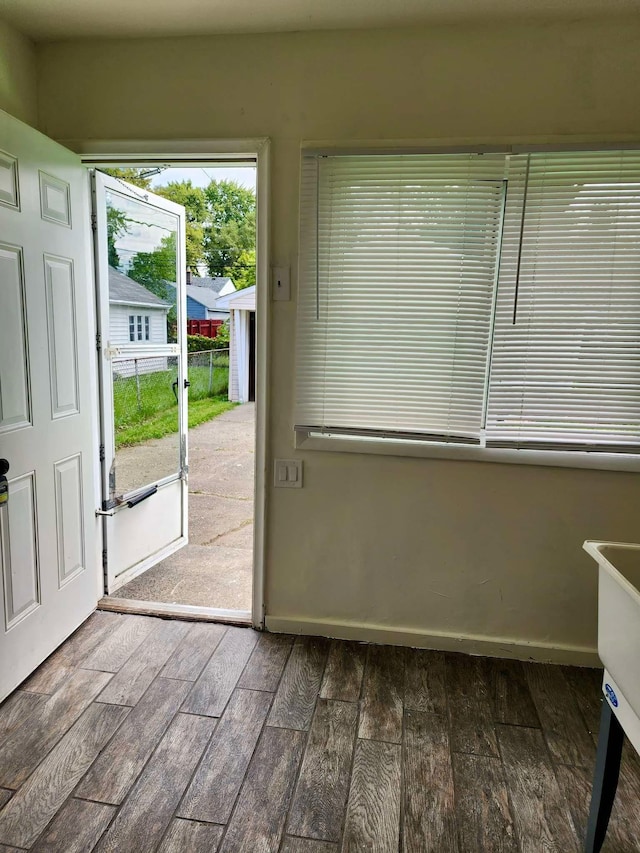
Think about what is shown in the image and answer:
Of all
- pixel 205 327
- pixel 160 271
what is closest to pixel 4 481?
pixel 160 271

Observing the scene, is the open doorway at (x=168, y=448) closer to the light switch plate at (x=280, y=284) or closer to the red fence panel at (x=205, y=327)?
the light switch plate at (x=280, y=284)

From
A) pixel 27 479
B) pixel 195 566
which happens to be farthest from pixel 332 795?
pixel 195 566

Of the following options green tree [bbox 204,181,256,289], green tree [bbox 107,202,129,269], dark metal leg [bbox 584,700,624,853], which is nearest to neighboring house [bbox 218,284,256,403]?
green tree [bbox 204,181,256,289]

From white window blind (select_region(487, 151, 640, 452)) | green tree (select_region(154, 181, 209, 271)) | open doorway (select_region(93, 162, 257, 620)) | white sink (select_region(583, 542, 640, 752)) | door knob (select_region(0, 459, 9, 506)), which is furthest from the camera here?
green tree (select_region(154, 181, 209, 271))

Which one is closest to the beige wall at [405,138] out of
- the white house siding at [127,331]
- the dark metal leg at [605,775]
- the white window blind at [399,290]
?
the white window blind at [399,290]

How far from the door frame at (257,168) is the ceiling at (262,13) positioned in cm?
42

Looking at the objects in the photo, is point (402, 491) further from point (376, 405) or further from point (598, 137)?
point (598, 137)

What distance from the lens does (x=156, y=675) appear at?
219 cm

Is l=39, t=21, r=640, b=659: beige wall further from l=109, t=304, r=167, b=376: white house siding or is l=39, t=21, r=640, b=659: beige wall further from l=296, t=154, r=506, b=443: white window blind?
l=109, t=304, r=167, b=376: white house siding

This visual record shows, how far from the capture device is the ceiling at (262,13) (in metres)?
1.94

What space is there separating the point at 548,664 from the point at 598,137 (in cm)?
223

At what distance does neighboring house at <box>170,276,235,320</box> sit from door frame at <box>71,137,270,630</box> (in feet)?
26.3

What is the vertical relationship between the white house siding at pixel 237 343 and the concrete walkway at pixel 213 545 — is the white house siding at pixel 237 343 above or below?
above

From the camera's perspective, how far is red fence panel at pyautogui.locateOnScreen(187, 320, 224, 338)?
10203 millimetres
